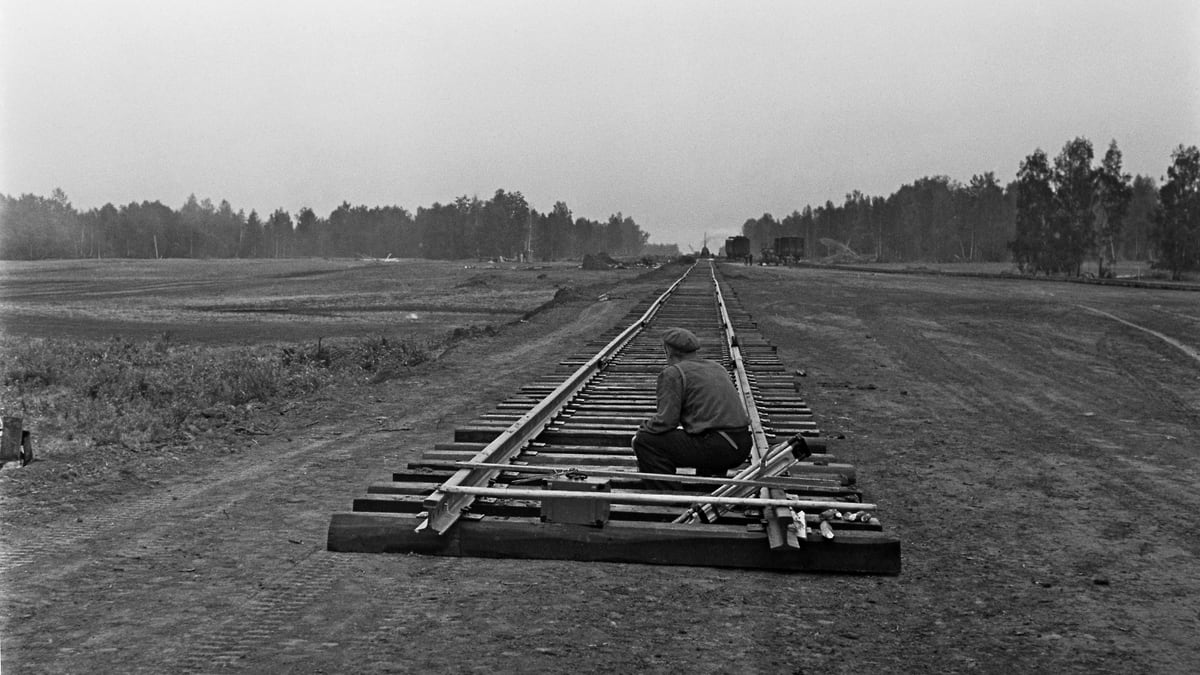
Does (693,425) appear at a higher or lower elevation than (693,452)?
higher

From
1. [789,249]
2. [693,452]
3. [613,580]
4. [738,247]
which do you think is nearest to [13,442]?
[613,580]

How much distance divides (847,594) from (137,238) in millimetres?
171936

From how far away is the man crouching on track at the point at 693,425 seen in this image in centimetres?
611

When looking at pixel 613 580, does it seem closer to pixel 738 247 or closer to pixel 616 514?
pixel 616 514

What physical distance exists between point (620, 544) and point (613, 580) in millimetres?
242

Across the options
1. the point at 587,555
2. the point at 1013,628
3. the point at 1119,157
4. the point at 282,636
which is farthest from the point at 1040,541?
the point at 1119,157

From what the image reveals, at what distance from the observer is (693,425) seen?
6.14 m

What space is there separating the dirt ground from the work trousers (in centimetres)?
107

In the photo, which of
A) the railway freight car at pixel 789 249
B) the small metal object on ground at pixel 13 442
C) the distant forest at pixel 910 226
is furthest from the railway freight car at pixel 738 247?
the small metal object on ground at pixel 13 442

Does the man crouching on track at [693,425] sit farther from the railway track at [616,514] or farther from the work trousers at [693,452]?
the railway track at [616,514]

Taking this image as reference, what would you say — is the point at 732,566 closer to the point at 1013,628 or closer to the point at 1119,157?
the point at 1013,628

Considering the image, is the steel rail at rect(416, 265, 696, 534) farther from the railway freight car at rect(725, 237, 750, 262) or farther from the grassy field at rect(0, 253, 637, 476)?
the railway freight car at rect(725, 237, 750, 262)

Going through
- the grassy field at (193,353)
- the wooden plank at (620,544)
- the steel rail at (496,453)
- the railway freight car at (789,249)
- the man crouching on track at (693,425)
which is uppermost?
the railway freight car at (789,249)

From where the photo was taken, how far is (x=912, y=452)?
859cm
